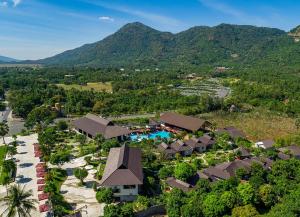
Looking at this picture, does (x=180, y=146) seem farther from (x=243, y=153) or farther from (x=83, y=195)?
(x=83, y=195)

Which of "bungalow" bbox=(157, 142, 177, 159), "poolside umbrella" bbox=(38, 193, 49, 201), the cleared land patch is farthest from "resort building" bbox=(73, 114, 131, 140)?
the cleared land patch

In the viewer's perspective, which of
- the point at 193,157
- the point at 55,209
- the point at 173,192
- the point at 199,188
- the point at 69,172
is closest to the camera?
the point at 55,209

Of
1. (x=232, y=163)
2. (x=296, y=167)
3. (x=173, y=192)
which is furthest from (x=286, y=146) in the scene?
(x=173, y=192)

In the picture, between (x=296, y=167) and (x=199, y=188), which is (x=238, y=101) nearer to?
(x=296, y=167)

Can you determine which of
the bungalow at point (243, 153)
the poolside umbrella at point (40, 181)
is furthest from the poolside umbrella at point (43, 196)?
the bungalow at point (243, 153)

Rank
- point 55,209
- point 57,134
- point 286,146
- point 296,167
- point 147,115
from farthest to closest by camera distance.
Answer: point 147,115
point 57,134
point 286,146
point 296,167
point 55,209

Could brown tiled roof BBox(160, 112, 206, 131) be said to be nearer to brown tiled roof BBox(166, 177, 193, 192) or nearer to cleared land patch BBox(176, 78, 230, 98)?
brown tiled roof BBox(166, 177, 193, 192)
